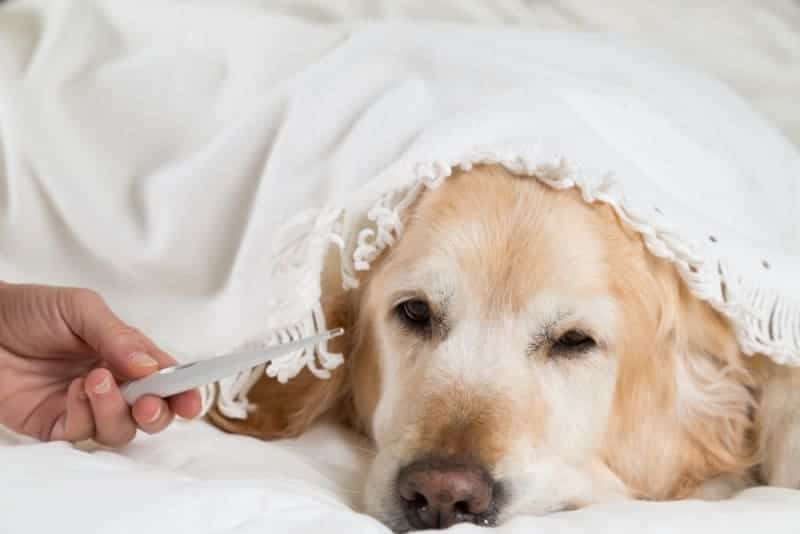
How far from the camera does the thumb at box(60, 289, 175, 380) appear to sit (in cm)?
162

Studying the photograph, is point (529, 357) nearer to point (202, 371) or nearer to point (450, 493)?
point (450, 493)

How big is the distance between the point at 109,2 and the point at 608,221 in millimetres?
1184

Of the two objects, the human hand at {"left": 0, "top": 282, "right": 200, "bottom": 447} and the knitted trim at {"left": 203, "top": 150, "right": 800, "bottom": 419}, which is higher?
the knitted trim at {"left": 203, "top": 150, "right": 800, "bottom": 419}

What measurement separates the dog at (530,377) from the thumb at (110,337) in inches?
13.9

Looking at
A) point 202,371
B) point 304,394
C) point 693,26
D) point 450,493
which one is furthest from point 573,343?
point 693,26

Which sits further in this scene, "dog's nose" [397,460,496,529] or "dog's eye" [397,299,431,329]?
"dog's eye" [397,299,431,329]

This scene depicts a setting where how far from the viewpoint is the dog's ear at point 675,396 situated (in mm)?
1908

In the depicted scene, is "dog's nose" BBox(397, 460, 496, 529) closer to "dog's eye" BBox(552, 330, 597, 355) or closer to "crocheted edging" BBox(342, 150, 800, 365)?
"dog's eye" BBox(552, 330, 597, 355)

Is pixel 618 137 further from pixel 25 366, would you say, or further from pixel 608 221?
pixel 25 366

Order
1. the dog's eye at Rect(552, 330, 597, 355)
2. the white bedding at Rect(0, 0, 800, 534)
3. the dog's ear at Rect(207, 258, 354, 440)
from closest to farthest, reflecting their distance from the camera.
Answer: the white bedding at Rect(0, 0, 800, 534) < the dog's eye at Rect(552, 330, 597, 355) < the dog's ear at Rect(207, 258, 354, 440)

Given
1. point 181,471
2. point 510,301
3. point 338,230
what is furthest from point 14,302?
point 510,301

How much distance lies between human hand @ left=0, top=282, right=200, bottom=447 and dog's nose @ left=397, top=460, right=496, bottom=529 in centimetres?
35

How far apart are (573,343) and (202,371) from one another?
2.17 ft

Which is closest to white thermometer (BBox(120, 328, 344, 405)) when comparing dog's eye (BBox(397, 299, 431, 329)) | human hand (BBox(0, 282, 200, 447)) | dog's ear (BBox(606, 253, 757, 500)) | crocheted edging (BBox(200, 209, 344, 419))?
human hand (BBox(0, 282, 200, 447))
